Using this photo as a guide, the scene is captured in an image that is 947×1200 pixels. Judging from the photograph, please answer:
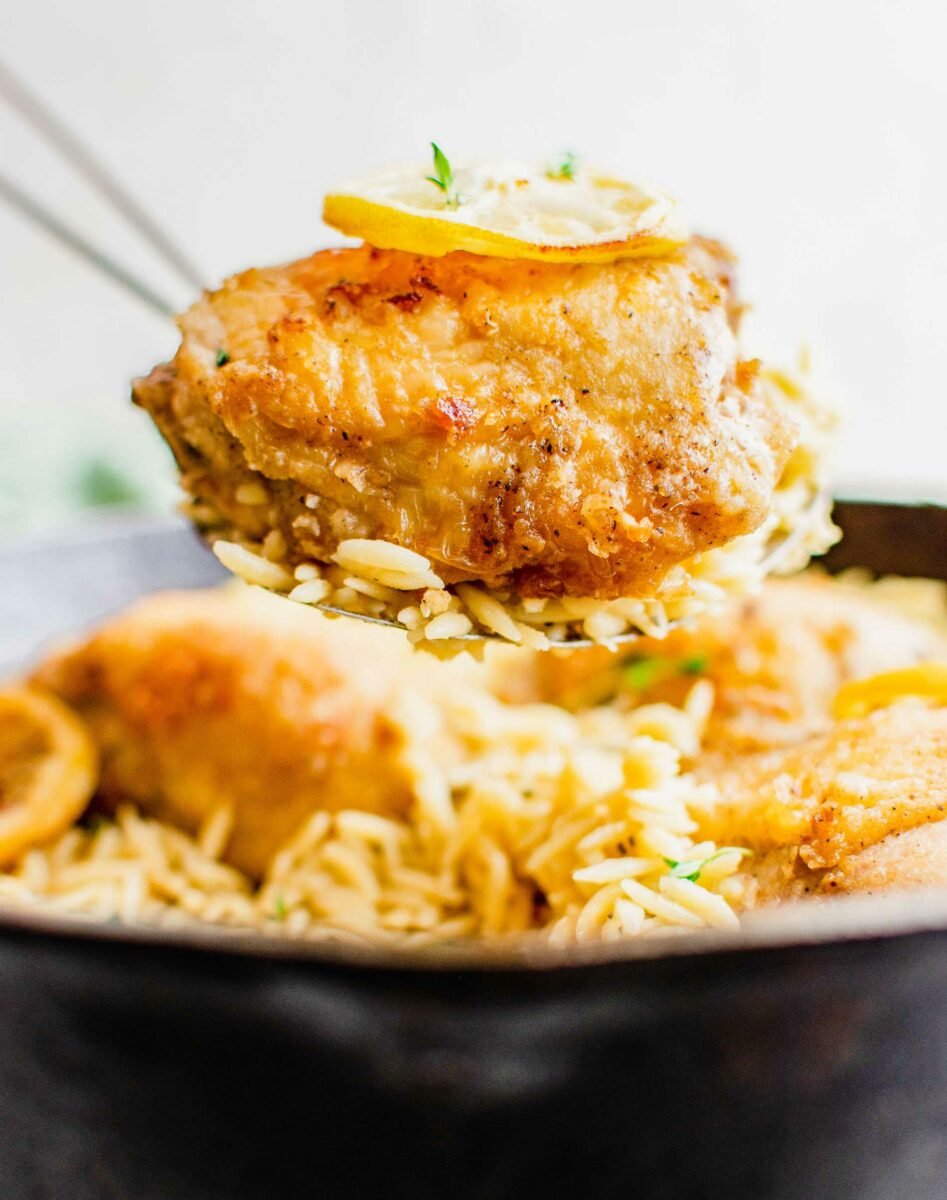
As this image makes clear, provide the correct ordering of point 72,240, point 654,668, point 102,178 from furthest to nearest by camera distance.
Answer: point 654,668, point 102,178, point 72,240

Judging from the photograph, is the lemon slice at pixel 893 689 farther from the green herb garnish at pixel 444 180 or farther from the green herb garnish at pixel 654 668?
the green herb garnish at pixel 444 180

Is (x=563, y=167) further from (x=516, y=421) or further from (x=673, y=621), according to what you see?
(x=673, y=621)

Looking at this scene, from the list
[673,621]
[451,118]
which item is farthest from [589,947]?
[451,118]

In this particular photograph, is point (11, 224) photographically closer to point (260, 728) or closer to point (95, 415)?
point (95, 415)

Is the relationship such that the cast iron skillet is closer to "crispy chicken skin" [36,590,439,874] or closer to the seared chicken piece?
the seared chicken piece

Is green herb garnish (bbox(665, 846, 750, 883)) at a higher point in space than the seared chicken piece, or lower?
lower

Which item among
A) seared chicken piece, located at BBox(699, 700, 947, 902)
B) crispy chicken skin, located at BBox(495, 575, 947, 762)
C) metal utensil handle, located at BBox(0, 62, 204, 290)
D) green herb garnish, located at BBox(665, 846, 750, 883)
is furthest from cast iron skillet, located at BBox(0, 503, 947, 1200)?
metal utensil handle, located at BBox(0, 62, 204, 290)

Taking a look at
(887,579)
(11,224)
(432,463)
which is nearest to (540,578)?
(432,463)
